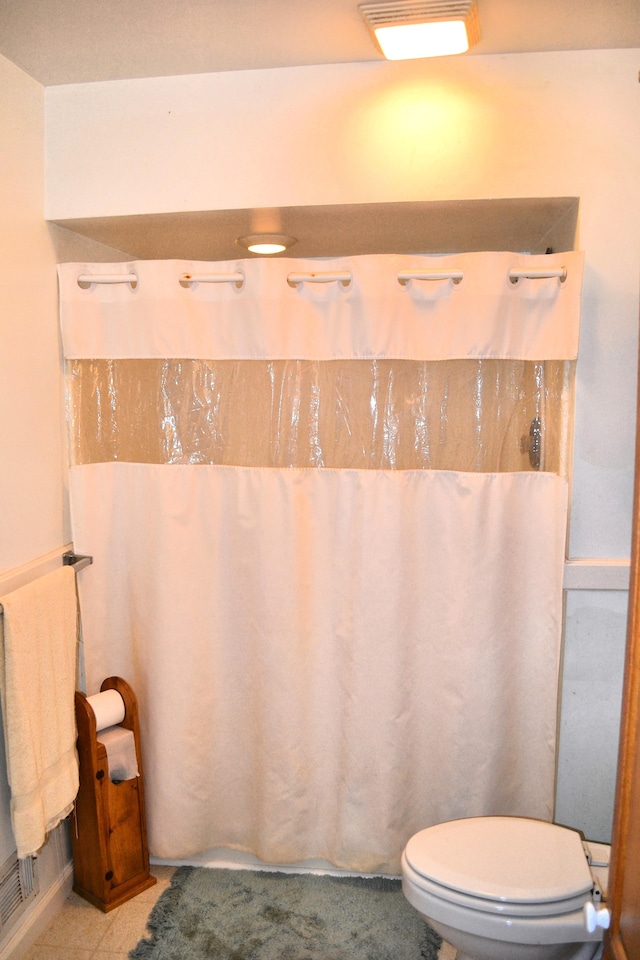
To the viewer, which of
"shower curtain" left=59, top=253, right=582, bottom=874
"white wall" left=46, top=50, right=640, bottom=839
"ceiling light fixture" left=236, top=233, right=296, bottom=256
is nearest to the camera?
"white wall" left=46, top=50, right=640, bottom=839

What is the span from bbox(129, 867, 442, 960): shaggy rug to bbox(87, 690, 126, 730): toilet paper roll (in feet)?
1.76

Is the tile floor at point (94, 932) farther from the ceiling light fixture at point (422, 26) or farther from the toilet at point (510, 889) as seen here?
the ceiling light fixture at point (422, 26)

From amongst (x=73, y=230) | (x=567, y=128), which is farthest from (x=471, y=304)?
(x=73, y=230)

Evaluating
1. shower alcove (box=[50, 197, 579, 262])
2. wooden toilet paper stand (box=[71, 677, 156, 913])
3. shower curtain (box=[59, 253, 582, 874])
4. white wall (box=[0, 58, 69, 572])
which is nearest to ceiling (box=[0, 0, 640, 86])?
white wall (box=[0, 58, 69, 572])

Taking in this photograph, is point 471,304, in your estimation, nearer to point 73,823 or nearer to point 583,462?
point 583,462

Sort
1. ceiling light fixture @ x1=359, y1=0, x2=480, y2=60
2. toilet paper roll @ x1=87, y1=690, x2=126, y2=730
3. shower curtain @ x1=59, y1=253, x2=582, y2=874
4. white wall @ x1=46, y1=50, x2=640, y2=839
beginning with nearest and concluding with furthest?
ceiling light fixture @ x1=359, y1=0, x2=480, y2=60
white wall @ x1=46, y1=50, x2=640, y2=839
shower curtain @ x1=59, y1=253, x2=582, y2=874
toilet paper roll @ x1=87, y1=690, x2=126, y2=730

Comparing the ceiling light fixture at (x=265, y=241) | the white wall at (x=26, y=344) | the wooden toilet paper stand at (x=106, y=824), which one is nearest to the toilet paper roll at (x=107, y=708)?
the wooden toilet paper stand at (x=106, y=824)

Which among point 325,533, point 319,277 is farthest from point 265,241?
point 325,533

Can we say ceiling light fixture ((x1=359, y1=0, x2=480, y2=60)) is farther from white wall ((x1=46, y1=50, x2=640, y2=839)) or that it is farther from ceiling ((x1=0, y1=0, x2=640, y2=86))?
white wall ((x1=46, y1=50, x2=640, y2=839))

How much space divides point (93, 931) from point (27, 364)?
1542 mm

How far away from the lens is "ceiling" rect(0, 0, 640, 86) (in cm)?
164

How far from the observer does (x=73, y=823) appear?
2193mm

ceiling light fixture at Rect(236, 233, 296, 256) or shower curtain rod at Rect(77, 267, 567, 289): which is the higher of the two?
ceiling light fixture at Rect(236, 233, 296, 256)

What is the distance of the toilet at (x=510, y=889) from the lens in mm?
1604
